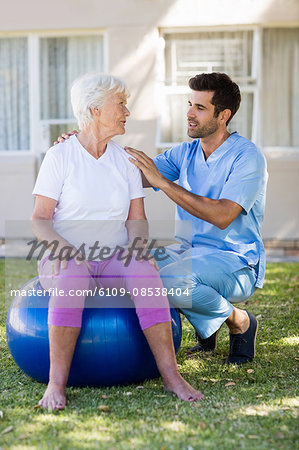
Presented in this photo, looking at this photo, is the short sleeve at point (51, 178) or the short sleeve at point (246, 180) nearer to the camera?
the short sleeve at point (51, 178)

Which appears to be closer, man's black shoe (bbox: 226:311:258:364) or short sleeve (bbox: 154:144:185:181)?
man's black shoe (bbox: 226:311:258:364)

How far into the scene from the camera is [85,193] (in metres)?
2.85

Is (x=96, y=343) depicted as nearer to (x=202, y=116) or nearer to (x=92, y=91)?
(x=92, y=91)

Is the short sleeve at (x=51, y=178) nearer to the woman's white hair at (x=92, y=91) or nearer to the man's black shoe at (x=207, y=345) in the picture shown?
the woman's white hair at (x=92, y=91)

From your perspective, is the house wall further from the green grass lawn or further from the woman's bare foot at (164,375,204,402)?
the woman's bare foot at (164,375,204,402)

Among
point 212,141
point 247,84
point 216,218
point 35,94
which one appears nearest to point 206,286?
point 216,218

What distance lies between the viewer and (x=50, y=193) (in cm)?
278

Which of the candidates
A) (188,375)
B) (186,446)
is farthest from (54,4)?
(186,446)

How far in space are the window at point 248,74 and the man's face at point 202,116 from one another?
3865 mm

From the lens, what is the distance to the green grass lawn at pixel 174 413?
2.15 meters

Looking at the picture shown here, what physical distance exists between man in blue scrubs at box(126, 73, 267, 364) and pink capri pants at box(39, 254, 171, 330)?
0.24 metres

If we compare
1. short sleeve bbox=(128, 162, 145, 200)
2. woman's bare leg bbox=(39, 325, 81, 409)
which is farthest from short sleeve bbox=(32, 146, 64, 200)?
woman's bare leg bbox=(39, 325, 81, 409)

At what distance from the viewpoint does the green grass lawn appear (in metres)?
2.15

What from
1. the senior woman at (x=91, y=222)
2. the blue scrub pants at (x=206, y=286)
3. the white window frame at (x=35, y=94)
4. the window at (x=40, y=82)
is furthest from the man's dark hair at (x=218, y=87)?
the window at (x=40, y=82)
